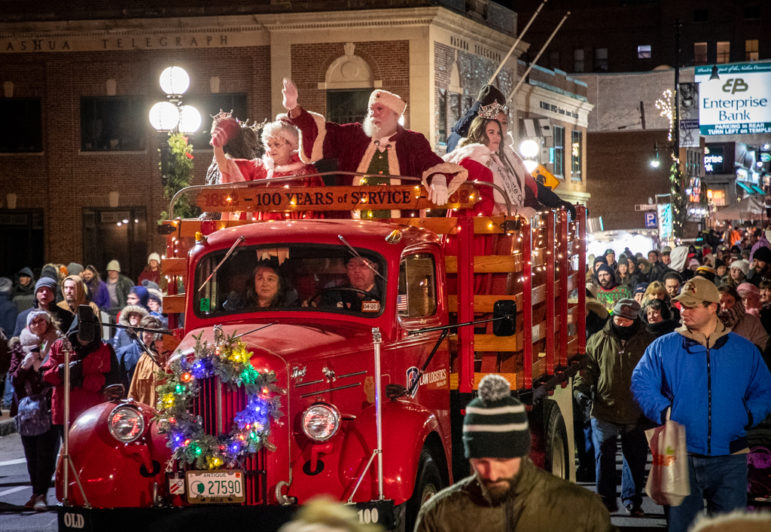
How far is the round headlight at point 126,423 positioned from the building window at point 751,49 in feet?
271

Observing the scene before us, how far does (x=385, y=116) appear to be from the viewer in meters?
9.91

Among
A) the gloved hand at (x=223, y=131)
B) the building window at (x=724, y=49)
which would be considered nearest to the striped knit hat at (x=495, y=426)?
the gloved hand at (x=223, y=131)

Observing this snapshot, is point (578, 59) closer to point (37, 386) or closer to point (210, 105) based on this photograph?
point (210, 105)

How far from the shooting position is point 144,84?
34281 mm

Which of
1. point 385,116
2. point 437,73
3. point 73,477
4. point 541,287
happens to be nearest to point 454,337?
point 541,287

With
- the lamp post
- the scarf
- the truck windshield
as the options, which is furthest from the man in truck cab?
the lamp post

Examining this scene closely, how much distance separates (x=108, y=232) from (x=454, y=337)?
27499 millimetres

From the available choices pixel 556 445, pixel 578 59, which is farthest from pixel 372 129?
pixel 578 59

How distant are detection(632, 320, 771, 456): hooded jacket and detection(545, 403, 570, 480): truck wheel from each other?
2396mm

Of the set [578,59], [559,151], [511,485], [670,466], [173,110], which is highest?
[578,59]

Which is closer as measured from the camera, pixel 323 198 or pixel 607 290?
pixel 323 198

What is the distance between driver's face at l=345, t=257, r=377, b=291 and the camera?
7.96m

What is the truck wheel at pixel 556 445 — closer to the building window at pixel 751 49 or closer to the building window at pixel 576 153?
the building window at pixel 576 153

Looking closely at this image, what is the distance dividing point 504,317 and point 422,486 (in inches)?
49.8
